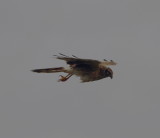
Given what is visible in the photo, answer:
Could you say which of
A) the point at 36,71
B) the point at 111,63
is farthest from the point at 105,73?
the point at 36,71

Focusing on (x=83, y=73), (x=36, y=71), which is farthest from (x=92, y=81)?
(x=36, y=71)

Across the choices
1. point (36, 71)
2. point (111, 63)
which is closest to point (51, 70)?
point (36, 71)

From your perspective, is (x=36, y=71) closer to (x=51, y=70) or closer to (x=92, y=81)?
(x=51, y=70)

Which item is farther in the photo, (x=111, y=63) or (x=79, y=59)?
(x=111, y=63)

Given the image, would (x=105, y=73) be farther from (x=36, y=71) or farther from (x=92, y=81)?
(x=36, y=71)

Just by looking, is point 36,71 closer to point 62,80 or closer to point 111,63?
point 62,80

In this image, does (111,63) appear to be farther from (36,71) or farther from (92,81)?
(36,71)
